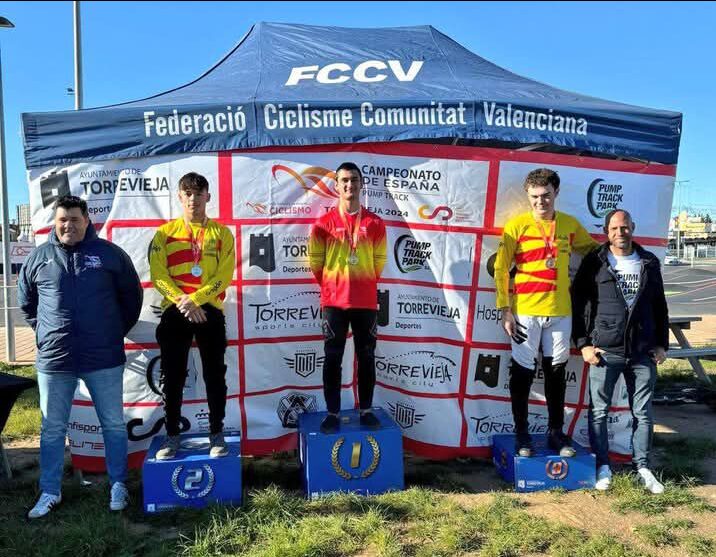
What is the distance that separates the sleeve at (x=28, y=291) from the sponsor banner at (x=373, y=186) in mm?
1388

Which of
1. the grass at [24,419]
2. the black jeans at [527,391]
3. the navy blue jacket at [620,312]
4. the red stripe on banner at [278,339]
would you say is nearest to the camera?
the navy blue jacket at [620,312]

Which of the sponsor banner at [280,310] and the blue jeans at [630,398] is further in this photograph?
the sponsor banner at [280,310]

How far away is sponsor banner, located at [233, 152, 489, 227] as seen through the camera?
14.0 feet

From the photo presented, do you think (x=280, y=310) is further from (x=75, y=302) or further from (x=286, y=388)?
(x=75, y=302)

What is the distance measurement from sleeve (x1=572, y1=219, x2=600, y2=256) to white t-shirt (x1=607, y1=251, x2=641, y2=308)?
33cm

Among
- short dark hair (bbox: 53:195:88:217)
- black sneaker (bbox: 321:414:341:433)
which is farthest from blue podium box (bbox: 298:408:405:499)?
short dark hair (bbox: 53:195:88:217)

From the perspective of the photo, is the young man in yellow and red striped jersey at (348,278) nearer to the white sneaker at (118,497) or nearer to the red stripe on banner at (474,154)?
the red stripe on banner at (474,154)

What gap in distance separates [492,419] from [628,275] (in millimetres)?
1509

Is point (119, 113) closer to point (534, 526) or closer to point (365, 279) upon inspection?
point (365, 279)

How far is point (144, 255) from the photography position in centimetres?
420

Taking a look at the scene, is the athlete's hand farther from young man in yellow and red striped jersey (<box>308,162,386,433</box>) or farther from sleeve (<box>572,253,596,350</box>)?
young man in yellow and red striped jersey (<box>308,162,386,433</box>)

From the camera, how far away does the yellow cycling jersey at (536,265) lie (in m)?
3.85

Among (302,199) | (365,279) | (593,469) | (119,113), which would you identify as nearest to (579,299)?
(593,469)

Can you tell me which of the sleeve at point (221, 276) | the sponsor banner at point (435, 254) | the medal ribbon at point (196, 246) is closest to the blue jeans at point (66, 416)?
the sleeve at point (221, 276)
